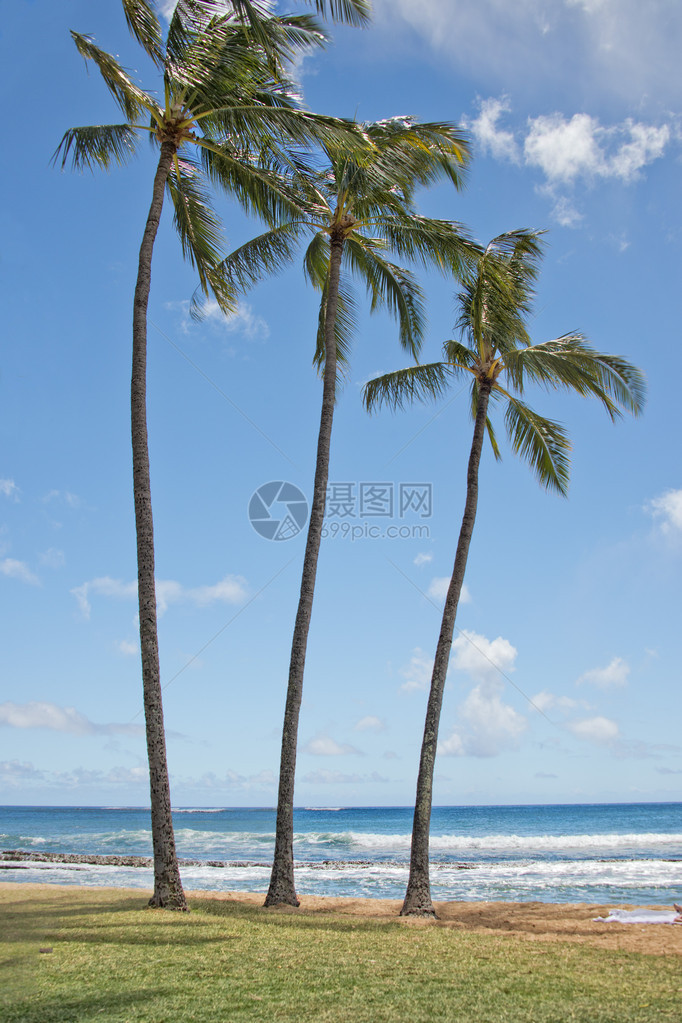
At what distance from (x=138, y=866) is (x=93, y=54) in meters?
20.2

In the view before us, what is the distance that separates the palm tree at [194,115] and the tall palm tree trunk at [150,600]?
0.04 feet

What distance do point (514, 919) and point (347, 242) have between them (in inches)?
430

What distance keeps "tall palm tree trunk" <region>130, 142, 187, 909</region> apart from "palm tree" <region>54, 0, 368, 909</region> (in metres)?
0.01

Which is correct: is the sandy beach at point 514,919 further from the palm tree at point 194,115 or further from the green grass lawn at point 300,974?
the palm tree at point 194,115

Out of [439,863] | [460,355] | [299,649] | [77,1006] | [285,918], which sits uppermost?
[460,355]

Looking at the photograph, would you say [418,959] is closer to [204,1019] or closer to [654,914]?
[204,1019]

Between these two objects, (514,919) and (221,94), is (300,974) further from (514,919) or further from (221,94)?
(221,94)

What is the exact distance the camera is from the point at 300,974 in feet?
17.5

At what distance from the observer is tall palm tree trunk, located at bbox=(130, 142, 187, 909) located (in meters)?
8.45

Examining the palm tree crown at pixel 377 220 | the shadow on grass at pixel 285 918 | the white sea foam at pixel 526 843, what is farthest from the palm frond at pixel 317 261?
the white sea foam at pixel 526 843

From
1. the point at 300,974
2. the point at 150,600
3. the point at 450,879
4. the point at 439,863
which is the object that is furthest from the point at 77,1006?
the point at 439,863

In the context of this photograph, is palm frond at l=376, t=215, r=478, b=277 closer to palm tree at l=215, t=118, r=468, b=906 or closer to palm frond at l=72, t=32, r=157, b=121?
palm tree at l=215, t=118, r=468, b=906

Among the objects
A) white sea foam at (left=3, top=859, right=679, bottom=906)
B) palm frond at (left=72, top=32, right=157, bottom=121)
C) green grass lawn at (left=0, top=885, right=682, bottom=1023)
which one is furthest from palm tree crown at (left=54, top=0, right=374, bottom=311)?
white sea foam at (left=3, top=859, right=679, bottom=906)

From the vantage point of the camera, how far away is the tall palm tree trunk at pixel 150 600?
845cm
